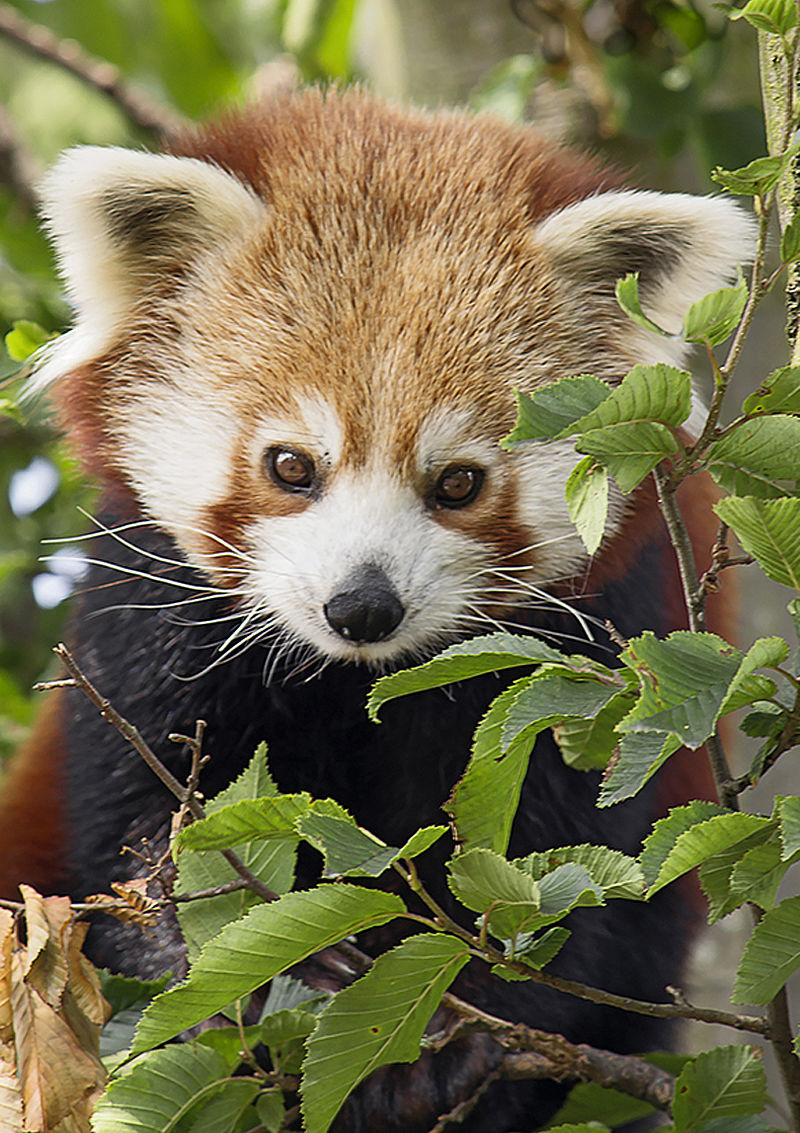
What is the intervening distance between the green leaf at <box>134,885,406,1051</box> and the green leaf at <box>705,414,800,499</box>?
24.6 inches

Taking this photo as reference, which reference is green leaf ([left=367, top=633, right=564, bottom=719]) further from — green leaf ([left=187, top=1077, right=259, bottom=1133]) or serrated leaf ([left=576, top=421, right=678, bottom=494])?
green leaf ([left=187, top=1077, right=259, bottom=1133])

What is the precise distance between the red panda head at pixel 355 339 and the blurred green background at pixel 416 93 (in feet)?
2.37

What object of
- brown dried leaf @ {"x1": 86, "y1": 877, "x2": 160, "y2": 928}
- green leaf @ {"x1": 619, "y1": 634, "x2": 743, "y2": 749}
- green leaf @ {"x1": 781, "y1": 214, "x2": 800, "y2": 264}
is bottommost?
brown dried leaf @ {"x1": 86, "y1": 877, "x2": 160, "y2": 928}

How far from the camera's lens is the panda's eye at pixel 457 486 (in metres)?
2.30

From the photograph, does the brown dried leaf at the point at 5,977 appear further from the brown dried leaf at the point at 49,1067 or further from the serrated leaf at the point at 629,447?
the serrated leaf at the point at 629,447

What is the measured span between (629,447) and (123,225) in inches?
54.5

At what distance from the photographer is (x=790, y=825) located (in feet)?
4.27

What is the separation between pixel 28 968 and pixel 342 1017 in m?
0.45

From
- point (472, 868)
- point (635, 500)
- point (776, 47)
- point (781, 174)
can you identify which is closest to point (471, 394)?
point (635, 500)

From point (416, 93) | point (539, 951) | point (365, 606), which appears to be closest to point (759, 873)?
point (539, 951)

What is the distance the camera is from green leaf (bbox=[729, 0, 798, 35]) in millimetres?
1460

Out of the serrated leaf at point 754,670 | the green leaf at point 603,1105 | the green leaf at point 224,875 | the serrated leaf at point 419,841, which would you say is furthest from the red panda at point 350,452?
the serrated leaf at point 754,670

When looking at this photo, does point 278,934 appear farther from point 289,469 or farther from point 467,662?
point 289,469

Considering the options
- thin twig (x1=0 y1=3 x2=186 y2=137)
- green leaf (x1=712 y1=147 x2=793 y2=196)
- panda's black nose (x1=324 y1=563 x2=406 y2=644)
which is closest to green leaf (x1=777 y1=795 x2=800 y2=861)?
green leaf (x1=712 y1=147 x2=793 y2=196)
